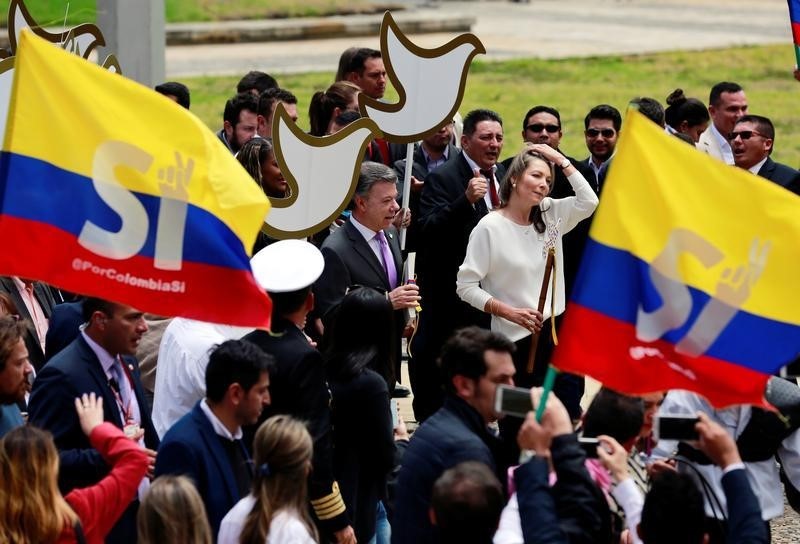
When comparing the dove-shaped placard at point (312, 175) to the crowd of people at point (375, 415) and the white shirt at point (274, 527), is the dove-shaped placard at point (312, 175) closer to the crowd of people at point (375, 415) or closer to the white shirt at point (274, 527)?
the crowd of people at point (375, 415)

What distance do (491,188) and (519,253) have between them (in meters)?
0.90

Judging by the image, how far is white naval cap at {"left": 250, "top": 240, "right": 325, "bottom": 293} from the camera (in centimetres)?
631

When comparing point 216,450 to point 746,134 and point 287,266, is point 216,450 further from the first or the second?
point 746,134

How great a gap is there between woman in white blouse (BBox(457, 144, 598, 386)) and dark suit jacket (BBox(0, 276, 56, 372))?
7.06 ft

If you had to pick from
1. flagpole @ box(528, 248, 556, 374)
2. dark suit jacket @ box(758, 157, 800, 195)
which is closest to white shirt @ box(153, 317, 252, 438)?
flagpole @ box(528, 248, 556, 374)

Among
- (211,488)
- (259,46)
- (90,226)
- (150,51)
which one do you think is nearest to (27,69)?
(90,226)

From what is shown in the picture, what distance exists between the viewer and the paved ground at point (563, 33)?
83.3 ft

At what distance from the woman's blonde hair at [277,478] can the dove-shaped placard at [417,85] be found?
3.32 meters

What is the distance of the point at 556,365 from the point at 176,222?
5.00 ft

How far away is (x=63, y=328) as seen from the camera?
704 cm

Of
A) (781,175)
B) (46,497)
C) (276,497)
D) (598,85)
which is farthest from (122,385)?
(598,85)

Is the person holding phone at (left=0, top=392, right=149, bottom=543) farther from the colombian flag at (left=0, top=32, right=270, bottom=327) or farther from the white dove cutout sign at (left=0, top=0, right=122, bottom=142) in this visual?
the white dove cutout sign at (left=0, top=0, right=122, bottom=142)

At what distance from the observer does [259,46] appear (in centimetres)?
2700

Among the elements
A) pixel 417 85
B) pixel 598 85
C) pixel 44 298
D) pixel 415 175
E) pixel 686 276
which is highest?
pixel 686 276
